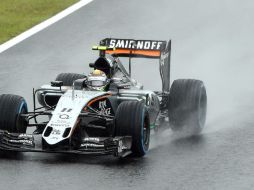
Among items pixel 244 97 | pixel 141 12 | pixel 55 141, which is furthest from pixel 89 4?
pixel 55 141

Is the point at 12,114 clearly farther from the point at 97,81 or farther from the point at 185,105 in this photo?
the point at 185,105

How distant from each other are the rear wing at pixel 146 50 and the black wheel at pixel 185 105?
0.47 m

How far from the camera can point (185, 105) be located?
18.4 m

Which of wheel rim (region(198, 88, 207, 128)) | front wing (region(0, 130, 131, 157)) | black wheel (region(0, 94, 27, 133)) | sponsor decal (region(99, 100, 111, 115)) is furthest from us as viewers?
wheel rim (region(198, 88, 207, 128))

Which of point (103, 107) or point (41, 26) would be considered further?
point (41, 26)

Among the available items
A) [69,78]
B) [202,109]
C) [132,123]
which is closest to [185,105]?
[202,109]

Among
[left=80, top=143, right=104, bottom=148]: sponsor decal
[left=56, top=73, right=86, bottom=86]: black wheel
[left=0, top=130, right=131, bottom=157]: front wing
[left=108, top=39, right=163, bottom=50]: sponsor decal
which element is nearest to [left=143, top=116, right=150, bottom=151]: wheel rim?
[left=0, top=130, right=131, bottom=157]: front wing

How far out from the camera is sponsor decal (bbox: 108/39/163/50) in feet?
62.1

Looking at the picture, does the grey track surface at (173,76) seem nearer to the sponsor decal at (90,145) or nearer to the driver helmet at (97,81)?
the sponsor decal at (90,145)

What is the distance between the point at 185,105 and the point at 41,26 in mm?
9689

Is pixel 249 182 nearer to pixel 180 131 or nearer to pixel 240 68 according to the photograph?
pixel 180 131

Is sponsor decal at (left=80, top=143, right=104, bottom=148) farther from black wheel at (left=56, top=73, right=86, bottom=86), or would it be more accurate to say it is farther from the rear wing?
black wheel at (left=56, top=73, right=86, bottom=86)

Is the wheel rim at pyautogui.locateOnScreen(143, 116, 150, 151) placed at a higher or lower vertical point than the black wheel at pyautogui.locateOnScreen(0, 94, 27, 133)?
lower

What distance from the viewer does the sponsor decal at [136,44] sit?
62.1ft
